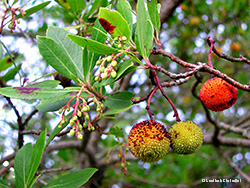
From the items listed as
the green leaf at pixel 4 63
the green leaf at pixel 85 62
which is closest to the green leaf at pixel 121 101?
the green leaf at pixel 85 62

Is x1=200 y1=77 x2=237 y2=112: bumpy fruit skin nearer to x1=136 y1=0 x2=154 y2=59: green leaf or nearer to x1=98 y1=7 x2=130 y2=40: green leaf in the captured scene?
x1=136 y1=0 x2=154 y2=59: green leaf

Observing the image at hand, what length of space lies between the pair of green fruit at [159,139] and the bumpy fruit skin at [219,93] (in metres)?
0.17

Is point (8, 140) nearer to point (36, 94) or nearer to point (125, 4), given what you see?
point (36, 94)

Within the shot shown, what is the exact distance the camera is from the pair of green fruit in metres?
1.20

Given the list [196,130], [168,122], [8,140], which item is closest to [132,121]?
[168,122]

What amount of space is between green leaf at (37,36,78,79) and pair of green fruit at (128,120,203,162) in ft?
1.43

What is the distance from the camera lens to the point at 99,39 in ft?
3.99

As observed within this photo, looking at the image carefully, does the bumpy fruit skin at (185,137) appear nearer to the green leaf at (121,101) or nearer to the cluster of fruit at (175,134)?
the cluster of fruit at (175,134)

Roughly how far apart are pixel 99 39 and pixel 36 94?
15.1 inches

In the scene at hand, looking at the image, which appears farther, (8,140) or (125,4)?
(8,140)

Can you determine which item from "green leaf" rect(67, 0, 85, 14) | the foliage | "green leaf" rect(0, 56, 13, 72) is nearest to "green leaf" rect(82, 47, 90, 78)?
the foliage

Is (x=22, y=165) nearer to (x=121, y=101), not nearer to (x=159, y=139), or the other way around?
(x=121, y=101)

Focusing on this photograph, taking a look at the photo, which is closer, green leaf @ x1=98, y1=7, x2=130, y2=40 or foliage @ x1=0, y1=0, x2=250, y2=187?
green leaf @ x1=98, y1=7, x2=130, y2=40

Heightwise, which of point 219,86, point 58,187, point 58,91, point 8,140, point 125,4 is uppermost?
point 125,4
